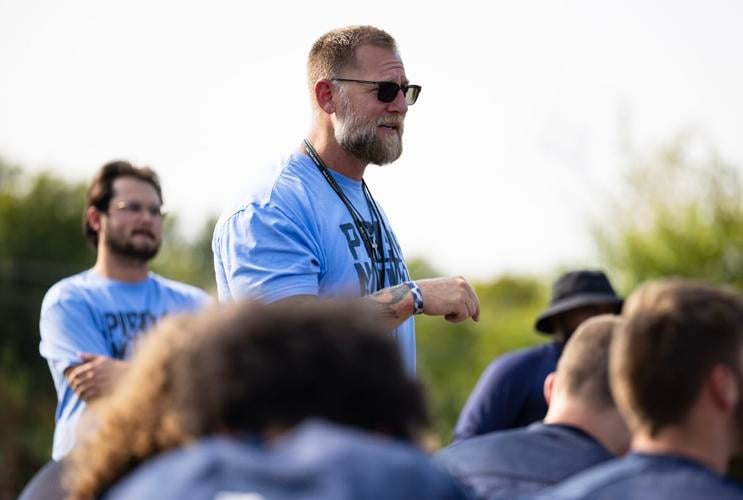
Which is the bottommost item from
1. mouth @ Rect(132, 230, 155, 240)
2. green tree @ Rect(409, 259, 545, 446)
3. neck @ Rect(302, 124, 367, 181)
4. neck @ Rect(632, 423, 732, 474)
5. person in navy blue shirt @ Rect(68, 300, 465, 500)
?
green tree @ Rect(409, 259, 545, 446)

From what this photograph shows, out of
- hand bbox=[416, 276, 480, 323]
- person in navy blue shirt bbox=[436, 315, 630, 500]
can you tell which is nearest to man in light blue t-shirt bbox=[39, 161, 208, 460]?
hand bbox=[416, 276, 480, 323]

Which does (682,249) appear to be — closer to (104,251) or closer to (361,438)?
(104,251)

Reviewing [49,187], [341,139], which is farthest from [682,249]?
[49,187]

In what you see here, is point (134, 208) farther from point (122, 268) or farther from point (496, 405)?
point (496, 405)

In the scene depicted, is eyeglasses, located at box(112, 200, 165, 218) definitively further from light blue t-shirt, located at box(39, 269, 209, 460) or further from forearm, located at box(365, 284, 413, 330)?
forearm, located at box(365, 284, 413, 330)

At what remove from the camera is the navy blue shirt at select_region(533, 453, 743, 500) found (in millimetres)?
2430

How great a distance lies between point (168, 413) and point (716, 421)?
1166mm

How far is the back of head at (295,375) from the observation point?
78.5 inches

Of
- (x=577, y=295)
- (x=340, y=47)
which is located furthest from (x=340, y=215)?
(x=577, y=295)

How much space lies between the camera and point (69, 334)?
6012 mm

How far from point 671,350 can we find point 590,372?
1170 millimetres

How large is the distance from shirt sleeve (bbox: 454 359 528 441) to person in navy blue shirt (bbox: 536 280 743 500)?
11.7ft

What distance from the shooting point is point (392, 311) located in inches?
169

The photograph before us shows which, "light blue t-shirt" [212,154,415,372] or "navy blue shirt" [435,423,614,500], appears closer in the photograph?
"navy blue shirt" [435,423,614,500]
